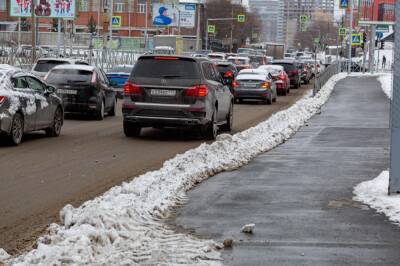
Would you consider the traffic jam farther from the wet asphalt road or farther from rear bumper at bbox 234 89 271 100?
rear bumper at bbox 234 89 271 100

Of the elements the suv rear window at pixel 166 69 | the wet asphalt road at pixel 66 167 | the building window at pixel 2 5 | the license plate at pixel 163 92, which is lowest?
the wet asphalt road at pixel 66 167

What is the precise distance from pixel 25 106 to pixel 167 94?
2974 mm

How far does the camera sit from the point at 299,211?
870 cm

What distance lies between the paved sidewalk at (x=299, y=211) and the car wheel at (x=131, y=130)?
130 inches

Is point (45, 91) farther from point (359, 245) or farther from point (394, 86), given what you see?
point (359, 245)

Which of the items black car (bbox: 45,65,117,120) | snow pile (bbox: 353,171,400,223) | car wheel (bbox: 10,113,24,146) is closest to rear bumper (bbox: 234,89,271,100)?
black car (bbox: 45,65,117,120)

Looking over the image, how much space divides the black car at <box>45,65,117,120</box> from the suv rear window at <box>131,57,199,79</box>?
4.97 metres

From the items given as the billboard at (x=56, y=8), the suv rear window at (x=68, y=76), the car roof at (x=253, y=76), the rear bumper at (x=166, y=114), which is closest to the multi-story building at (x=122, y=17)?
the billboard at (x=56, y=8)

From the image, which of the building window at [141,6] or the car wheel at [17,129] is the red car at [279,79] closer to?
the car wheel at [17,129]

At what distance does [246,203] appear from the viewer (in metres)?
9.19

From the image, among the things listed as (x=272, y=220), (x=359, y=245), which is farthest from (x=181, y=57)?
(x=359, y=245)

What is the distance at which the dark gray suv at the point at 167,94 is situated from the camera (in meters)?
16.4

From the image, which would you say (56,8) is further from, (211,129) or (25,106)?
(25,106)

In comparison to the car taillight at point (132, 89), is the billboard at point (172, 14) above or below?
above
